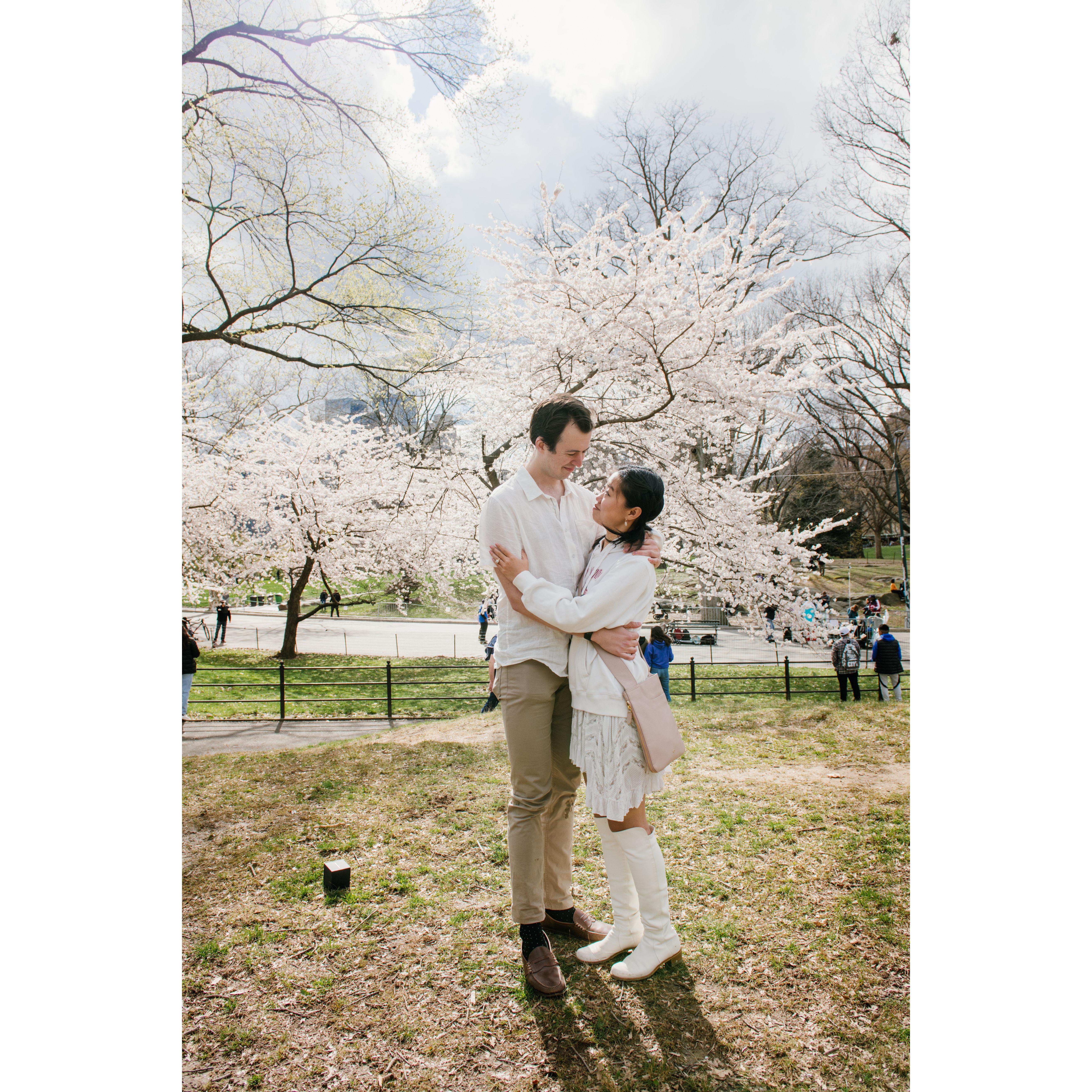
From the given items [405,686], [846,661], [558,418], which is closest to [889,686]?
[846,661]

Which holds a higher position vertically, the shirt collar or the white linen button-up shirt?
the shirt collar

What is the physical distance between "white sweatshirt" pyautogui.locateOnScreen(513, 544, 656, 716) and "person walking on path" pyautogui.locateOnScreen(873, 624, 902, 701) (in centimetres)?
656

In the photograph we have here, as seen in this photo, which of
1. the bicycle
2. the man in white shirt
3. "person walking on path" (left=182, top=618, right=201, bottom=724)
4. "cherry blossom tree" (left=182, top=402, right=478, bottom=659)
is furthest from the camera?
the bicycle

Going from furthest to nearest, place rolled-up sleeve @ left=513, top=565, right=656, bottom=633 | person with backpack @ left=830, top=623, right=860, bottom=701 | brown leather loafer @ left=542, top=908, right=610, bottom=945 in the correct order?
person with backpack @ left=830, top=623, right=860, bottom=701
brown leather loafer @ left=542, top=908, right=610, bottom=945
rolled-up sleeve @ left=513, top=565, right=656, bottom=633

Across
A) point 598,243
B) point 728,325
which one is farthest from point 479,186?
point 728,325

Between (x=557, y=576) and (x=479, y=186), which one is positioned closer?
(x=557, y=576)

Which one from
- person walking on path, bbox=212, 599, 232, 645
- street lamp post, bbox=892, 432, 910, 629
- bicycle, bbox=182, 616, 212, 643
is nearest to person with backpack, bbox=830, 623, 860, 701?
street lamp post, bbox=892, 432, 910, 629

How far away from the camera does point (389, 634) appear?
542 inches

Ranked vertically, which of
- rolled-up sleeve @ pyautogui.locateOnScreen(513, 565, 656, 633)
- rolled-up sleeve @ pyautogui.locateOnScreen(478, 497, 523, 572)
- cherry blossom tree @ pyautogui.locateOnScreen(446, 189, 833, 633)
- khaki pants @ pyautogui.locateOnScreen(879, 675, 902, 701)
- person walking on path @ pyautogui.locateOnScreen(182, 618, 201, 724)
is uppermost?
cherry blossom tree @ pyautogui.locateOnScreen(446, 189, 833, 633)

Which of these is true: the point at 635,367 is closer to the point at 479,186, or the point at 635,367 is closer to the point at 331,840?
the point at 479,186

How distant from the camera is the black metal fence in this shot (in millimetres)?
5992

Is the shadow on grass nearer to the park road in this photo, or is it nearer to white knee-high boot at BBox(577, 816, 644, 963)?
white knee-high boot at BBox(577, 816, 644, 963)

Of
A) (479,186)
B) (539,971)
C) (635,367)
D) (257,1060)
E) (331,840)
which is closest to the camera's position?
(257,1060)

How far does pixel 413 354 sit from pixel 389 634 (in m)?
10.6
